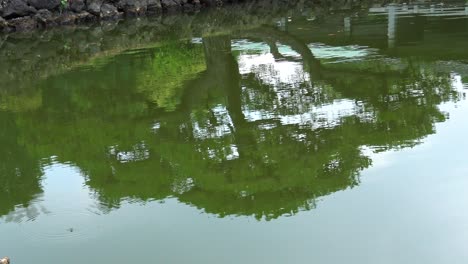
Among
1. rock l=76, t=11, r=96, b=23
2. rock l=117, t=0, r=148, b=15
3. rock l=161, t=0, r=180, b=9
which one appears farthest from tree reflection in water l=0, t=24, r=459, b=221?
rock l=161, t=0, r=180, b=9

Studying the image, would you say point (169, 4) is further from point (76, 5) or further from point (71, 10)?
point (71, 10)

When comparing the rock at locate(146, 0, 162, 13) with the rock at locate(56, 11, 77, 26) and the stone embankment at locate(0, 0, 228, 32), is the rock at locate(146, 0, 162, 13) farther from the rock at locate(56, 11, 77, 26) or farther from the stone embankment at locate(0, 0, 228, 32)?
the rock at locate(56, 11, 77, 26)

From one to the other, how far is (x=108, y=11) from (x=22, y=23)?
2.66m

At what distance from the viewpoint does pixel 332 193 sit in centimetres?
419

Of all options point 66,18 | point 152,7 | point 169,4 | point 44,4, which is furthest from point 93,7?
point 169,4

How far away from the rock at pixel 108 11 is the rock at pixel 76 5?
0.61m

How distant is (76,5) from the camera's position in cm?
1842

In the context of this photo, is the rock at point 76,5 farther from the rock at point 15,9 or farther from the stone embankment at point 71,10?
the rock at point 15,9

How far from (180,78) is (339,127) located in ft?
12.3

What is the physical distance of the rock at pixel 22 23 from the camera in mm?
17141

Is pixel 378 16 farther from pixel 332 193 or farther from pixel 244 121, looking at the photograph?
pixel 332 193

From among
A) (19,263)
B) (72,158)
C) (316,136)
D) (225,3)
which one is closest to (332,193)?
(316,136)

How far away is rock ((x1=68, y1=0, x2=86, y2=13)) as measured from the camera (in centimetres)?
1834

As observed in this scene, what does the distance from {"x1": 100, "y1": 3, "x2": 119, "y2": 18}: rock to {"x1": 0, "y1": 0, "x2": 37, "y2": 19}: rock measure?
6.62 feet
